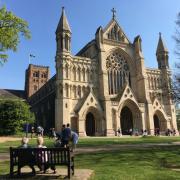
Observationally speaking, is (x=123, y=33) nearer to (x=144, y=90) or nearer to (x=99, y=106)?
(x=144, y=90)

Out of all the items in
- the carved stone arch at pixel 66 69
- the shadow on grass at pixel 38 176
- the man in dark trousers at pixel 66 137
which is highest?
the carved stone arch at pixel 66 69

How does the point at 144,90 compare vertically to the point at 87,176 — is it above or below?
above

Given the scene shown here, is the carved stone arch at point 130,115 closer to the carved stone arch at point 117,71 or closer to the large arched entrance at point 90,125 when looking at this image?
the carved stone arch at point 117,71

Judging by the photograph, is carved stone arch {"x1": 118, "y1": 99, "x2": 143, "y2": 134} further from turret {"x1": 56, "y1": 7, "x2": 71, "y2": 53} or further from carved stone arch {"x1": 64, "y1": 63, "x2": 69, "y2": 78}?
turret {"x1": 56, "y1": 7, "x2": 71, "y2": 53}

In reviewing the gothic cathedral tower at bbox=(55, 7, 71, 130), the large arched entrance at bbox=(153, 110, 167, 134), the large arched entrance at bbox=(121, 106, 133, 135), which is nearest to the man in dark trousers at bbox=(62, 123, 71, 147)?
the gothic cathedral tower at bbox=(55, 7, 71, 130)

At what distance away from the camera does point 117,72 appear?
186 ft

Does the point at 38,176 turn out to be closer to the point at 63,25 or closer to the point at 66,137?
the point at 66,137

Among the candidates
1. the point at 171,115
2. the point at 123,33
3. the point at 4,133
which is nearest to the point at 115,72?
the point at 123,33

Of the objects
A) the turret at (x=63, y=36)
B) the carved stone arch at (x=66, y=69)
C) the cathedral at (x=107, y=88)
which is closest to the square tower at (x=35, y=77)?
the cathedral at (x=107, y=88)

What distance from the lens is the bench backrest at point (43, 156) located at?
919cm

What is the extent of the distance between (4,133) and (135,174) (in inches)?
1596

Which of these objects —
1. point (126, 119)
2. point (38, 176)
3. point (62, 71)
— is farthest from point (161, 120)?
point (38, 176)

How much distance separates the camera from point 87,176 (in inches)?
358

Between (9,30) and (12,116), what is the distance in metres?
29.4
